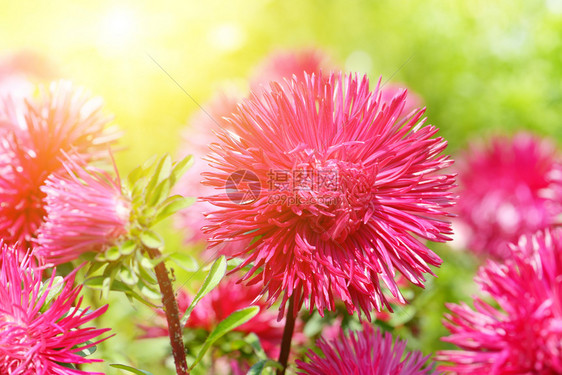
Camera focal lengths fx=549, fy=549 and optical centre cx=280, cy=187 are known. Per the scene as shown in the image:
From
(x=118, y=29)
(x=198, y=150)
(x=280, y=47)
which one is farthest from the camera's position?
(x=118, y=29)

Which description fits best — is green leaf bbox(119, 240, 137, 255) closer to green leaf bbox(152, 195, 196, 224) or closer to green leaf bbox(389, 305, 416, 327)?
green leaf bbox(152, 195, 196, 224)

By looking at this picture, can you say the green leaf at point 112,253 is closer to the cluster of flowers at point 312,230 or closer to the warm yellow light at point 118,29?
the cluster of flowers at point 312,230

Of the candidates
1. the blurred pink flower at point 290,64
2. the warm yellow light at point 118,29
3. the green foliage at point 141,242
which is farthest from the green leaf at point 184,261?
the warm yellow light at point 118,29

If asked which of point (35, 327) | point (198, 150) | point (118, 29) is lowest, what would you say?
point (35, 327)

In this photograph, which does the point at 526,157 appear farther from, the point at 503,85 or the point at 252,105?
the point at 252,105

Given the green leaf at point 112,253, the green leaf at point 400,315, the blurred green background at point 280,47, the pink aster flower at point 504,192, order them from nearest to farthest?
1. the green leaf at point 112,253
2. the green leaf at point 400,315
3. the pink aster flower at point 504,192
4. the blurred green background at point 280,47

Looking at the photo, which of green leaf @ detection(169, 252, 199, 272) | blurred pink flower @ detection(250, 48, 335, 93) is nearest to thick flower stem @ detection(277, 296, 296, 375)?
green leaf @ detection(169, 252, 199, 272)

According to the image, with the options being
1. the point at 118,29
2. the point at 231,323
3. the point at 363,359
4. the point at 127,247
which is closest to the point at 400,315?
the point at 363,359

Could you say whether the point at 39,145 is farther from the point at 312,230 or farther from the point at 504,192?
the point at 504,192
